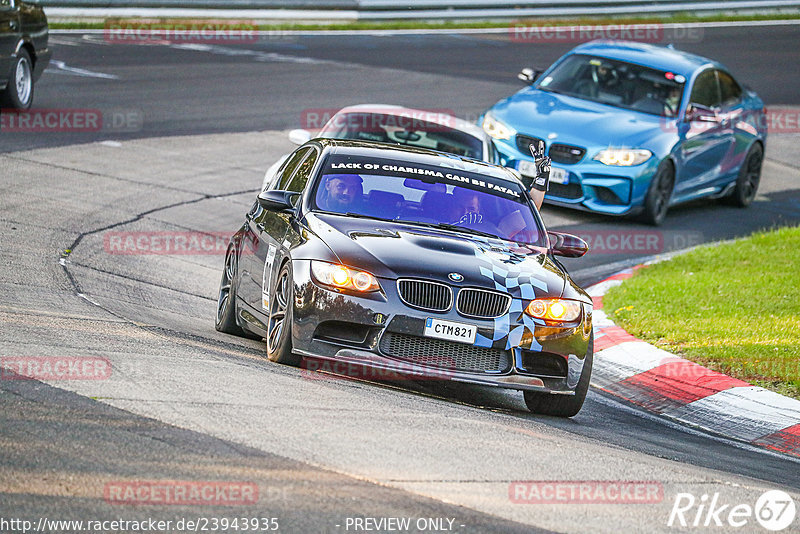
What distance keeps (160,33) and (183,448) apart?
867 inches

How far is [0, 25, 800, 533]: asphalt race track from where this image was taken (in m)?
5.33

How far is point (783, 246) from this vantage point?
567 inches

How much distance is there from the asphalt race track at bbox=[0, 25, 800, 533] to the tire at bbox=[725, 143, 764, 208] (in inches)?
37.7

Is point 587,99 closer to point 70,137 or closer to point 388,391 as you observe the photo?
point 70,137

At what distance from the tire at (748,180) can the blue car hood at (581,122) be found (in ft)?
7.50

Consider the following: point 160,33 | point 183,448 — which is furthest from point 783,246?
point 160,33

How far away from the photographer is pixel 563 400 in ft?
27.0

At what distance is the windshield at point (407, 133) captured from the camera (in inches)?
519
